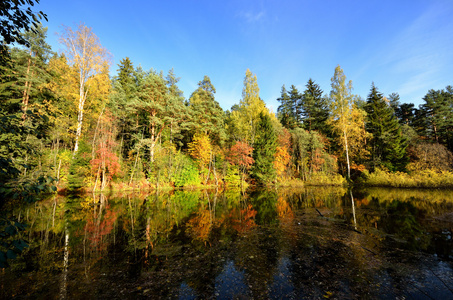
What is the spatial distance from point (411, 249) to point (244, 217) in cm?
745

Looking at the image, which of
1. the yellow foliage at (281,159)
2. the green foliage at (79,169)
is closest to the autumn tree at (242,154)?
the yellow foliage at (281,159)

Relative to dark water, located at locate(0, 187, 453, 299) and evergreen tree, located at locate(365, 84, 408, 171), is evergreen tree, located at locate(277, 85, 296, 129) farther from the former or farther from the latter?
dark water, located at locate(0, 187, 453, 299)

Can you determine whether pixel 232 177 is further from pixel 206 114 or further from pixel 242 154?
pixel 206 114

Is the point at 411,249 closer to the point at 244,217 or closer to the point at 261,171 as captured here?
the point at 244,217

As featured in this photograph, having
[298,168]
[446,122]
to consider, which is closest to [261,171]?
[298,168]

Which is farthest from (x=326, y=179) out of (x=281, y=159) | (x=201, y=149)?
(x=201, y=149)

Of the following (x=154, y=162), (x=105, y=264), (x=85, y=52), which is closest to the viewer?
(x=105, y=264)

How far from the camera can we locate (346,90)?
2966cm

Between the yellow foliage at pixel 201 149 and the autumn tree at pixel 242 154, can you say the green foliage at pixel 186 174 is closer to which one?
the yellow foliage at pixel 201 149

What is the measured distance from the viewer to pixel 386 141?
92.1 ft

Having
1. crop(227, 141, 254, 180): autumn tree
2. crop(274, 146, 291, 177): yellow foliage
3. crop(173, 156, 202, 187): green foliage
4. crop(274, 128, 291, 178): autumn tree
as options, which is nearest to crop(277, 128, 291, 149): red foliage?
crop(274, 128, 291, 178): autumn tree

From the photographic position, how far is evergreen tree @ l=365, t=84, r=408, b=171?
27.0 m

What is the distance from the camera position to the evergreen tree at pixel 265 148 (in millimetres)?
28453

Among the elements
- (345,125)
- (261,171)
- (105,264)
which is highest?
(345,125)
